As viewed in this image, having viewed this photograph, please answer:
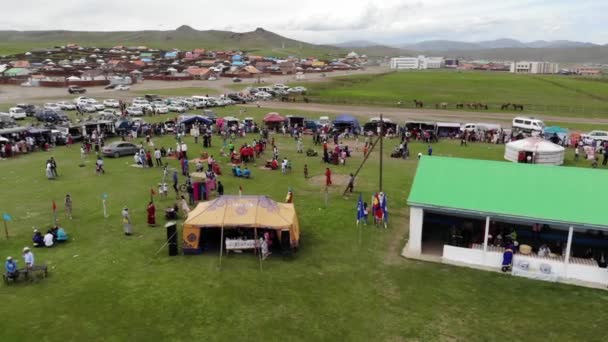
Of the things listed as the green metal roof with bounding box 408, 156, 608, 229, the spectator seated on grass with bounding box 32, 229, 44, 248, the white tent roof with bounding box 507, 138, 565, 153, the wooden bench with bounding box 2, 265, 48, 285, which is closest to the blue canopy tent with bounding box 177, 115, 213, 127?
the white tent roof with bounding box 507, 138, 565, 153

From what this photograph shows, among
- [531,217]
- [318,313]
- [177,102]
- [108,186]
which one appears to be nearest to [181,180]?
[108,186]

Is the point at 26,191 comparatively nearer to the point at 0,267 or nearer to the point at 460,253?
the point at 0,267

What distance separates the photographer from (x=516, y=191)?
57.5ft

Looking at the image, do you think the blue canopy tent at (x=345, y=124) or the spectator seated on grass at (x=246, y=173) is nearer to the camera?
the spectator seated on grass at (x=246, y=173)

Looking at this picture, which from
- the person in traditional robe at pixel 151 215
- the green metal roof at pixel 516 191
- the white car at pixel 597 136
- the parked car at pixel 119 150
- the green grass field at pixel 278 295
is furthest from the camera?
the white car at pixel 597 136

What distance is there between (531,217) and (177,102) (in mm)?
50483

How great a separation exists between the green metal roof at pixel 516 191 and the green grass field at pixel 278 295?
7.55ft

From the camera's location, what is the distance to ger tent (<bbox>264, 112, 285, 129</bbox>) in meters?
46.2

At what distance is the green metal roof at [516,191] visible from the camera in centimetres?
1630

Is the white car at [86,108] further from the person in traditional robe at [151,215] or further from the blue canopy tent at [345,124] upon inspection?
the person in traditional robe at [151,215]

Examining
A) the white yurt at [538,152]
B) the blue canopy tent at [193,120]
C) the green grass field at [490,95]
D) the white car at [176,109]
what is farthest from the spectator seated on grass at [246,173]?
the green grass field at [490,95]

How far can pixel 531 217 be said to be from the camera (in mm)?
16281

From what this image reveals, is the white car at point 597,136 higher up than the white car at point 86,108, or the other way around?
the white car at point 86,108

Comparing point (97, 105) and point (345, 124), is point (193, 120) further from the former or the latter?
point (97, 105)
